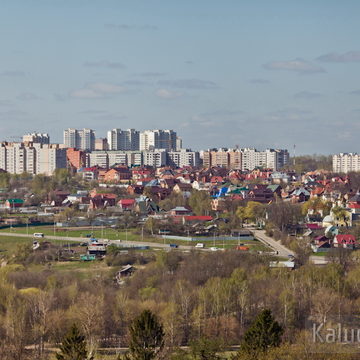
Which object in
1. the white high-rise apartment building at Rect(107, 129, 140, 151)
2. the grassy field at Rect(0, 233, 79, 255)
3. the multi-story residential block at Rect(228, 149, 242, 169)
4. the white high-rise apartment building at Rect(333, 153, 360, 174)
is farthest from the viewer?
the white high-rise apartment building at Rect(107, 129, 140, 151)

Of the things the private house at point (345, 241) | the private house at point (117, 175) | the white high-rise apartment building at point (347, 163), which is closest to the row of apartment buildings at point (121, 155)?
the white high-rise apartment building at point (347, 163)

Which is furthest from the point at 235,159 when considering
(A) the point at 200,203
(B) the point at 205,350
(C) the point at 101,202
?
(B) the point at 205,350

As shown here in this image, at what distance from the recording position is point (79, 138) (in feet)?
252

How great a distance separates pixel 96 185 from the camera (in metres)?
45.1

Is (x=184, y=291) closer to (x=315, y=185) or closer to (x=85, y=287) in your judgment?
(x=85, y=287)

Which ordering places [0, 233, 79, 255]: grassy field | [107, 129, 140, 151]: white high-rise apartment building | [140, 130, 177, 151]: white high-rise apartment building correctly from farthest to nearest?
[107, 129, 140, 151]: white high-rise apartment building, [140, 130, 177, 151]: white high-rise apartment building, [0, 233, 79, 255]: grassy field

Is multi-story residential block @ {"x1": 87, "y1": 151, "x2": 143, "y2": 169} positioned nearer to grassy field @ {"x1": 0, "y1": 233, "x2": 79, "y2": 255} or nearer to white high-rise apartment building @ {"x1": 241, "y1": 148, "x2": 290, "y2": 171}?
white high-rise apartment building @ {"x1": 241, "y1": 148, "x2": 290, "y2": 171}

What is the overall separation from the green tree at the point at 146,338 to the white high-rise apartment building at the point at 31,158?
1732 inches

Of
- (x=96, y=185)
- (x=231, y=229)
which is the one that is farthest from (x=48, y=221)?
(x=96, y=185)

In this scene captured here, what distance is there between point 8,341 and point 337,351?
4945mm

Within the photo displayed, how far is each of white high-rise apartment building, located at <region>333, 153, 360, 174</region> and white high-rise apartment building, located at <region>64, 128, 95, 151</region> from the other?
24.9m

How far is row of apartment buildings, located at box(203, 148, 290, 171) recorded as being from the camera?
208ft

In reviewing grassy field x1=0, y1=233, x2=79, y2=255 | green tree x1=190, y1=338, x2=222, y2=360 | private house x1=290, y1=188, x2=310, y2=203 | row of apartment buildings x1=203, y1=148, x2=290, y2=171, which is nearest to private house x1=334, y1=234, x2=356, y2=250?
grassy field x1=0, y1=233, x2=79, y2=255

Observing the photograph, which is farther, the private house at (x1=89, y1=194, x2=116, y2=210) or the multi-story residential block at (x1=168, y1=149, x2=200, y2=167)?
the multi-story residential block at (x1=168, y1=149, x2=200, y2=167)
